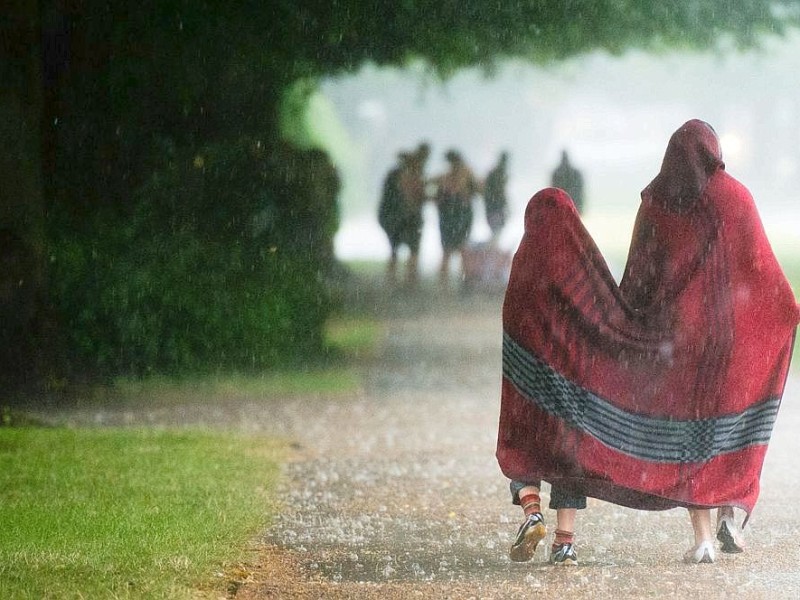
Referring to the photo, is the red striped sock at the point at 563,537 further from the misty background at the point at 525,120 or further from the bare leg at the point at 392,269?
the bare leg at the point at 392,269

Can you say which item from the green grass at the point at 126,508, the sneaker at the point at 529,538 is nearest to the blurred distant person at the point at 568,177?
the green grass at the point at 126,508

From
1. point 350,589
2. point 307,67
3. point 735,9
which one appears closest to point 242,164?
point 307,67

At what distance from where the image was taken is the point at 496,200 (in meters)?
15.8

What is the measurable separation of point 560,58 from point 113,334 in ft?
18.7

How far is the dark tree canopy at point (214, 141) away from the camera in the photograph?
1397 centimetres

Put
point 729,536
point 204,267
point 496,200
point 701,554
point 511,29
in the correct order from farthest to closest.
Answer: point 496,200, point 511,29, point 204,267, point 729,536, point 701,554

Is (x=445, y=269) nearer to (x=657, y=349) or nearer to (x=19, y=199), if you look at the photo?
(x=19, y=199)

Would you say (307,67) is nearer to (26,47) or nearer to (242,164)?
(242,164)

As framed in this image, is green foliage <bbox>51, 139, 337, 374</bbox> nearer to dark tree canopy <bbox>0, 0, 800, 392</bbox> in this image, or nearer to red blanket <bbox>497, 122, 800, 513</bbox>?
dark tree canopy <bbox>0, 0, 800, 392</bbox>

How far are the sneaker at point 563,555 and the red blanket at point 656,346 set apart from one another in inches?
9.9

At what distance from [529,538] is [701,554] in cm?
76

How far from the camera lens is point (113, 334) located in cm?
Result: 1384

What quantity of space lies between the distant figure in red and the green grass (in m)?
1.53

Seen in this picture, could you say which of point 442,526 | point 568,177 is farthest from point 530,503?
point 568,177
